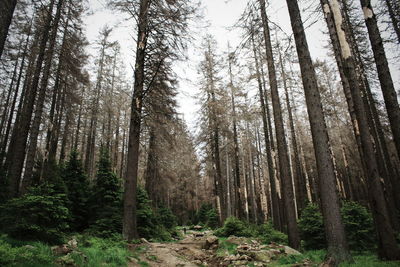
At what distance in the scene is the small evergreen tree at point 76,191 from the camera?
9.73 metres

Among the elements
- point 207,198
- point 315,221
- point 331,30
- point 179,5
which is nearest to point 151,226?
point 315,221

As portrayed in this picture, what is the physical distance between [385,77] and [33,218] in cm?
1006

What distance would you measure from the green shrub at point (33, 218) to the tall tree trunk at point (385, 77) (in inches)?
337

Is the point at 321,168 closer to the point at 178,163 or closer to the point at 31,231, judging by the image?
the point at 31,231

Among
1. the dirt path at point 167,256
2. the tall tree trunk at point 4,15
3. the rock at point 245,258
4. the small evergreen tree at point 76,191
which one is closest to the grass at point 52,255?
the dirt path at point 167,256

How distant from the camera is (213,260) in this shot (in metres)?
7.92

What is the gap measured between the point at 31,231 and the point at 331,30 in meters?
12.3

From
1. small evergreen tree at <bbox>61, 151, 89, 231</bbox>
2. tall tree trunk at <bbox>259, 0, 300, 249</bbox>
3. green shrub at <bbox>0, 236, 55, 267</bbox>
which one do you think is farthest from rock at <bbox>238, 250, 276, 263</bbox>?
small evergreen tree at <bbox>61, 151, 89, 231</bbox>

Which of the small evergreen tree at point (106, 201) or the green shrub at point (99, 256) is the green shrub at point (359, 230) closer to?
the green shrub at point (99, 256)

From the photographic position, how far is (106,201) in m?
10.0

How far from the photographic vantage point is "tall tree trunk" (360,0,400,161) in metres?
5.73

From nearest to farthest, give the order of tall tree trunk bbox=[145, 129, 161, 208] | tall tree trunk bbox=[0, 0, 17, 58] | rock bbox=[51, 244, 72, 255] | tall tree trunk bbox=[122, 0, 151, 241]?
tall tree trunk bbox=[0, 0, 17, 58], rock bbox=[51, 244, 72, 255], tall tree trunk bbox=[122, 0, 151, 241], tall tree trunk bbox=[145, 129, 161, 208]

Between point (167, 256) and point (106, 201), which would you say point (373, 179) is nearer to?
point (167, 256)

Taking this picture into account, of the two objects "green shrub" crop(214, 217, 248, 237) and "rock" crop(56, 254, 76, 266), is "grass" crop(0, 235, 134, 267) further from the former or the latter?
"green shrub" crop(214, 217, 248, 237)
